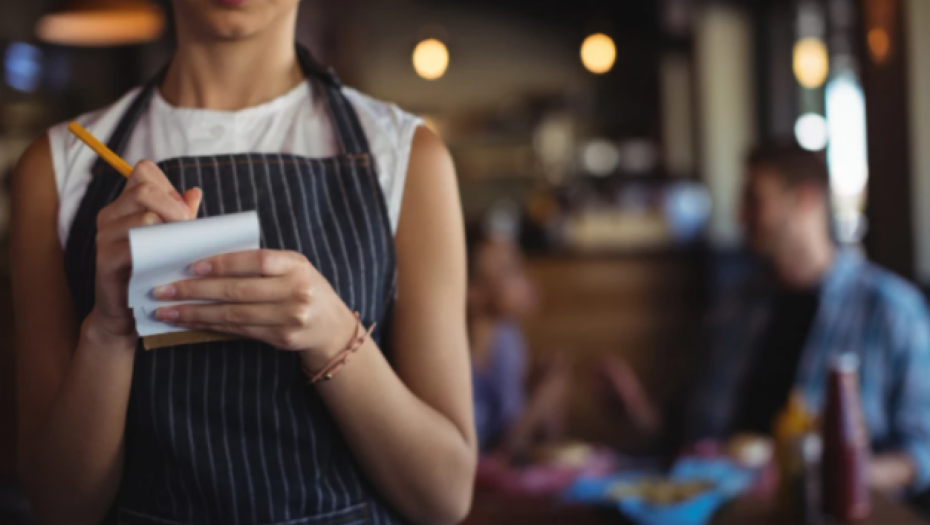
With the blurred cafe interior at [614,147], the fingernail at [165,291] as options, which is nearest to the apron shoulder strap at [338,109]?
the fingernail at [165,291]

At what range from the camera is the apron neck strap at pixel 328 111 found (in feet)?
3.16

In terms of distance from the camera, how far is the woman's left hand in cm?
72

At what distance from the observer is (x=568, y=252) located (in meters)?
5.86

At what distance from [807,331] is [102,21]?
3.22 metres

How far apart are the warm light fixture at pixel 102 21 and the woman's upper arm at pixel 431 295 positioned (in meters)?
3.33

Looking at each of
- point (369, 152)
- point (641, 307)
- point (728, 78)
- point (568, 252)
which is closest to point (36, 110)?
point (568, 252)

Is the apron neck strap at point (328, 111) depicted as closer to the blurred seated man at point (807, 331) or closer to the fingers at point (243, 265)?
the fingers at point (243, 265)

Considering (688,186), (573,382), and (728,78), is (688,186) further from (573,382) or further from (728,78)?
(573,382)

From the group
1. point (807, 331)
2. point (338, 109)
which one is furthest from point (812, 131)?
point (338, 109)

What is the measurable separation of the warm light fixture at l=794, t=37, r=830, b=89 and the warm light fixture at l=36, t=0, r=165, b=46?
3.89 metres

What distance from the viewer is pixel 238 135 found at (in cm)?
98

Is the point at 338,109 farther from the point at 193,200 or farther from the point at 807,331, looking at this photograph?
the point at 807,331

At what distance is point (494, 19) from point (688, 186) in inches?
144

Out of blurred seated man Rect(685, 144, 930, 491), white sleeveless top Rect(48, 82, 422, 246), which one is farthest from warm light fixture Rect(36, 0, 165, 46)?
white sleeveless top Rect(48, 82, 422, 246)
